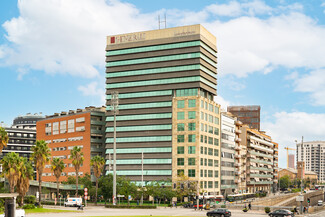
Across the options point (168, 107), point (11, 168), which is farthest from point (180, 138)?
point (11, 168)

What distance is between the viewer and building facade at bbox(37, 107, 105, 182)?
160975 millimetres

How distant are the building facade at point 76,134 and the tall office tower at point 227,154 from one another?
4488cm

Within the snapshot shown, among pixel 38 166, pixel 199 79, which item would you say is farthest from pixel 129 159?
pixel 38 166

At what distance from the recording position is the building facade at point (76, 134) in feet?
528

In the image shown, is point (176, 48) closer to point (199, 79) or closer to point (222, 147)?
point (199, 79)

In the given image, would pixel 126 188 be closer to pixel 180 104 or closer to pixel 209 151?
pixel 180 104

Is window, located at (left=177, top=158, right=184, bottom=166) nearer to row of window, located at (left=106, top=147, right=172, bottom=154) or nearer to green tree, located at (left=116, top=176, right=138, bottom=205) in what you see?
row of window, located at (left=106, top=147, right=172, bottom=154)

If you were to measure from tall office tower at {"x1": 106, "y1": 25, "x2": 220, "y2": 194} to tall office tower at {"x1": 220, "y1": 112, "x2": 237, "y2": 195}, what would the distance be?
15.1ft

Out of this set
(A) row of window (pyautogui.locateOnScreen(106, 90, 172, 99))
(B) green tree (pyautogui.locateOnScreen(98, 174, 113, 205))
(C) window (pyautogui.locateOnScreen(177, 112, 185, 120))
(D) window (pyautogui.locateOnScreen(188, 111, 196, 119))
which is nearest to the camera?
(B) green tree (pyautogui.locateOnScreen(98, 174, 113, 205))

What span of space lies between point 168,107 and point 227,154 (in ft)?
109

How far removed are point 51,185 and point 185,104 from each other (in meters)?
49.1

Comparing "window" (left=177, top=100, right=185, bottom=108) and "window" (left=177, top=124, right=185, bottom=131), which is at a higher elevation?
"window" (left=177, top=100, right=185, bottom=108)

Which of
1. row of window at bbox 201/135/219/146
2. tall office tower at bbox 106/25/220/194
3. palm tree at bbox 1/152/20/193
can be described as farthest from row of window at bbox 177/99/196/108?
palm tree at bbox 1/152/20/193

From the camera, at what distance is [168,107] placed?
146 meters
